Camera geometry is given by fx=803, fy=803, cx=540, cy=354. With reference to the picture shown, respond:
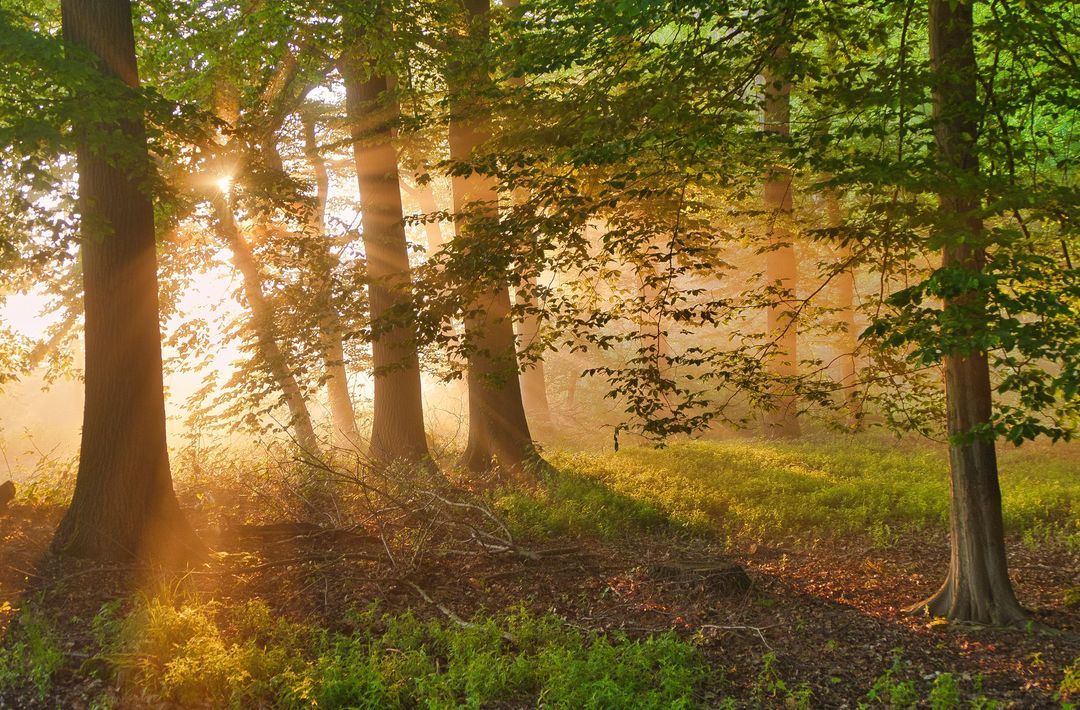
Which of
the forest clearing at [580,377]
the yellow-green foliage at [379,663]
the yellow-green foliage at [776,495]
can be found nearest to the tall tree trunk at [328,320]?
the forest clearing at [580,377]

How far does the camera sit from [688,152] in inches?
291

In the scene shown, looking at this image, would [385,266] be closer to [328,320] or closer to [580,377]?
[328,320]

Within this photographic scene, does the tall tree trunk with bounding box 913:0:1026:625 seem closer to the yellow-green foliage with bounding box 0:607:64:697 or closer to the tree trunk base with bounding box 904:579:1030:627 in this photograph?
the tree trunk base with bounding box 904:579:1030:627

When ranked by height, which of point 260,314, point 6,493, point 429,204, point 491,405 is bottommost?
point 6,493

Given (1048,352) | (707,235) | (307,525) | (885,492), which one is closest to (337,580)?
(307,525)

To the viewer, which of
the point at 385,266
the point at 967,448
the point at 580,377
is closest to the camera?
the point at 967,448

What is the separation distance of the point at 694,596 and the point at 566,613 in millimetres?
1352

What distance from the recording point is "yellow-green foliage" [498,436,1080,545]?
440 inches

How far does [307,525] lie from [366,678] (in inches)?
167

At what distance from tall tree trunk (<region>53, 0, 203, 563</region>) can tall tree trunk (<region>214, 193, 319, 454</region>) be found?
2.72m

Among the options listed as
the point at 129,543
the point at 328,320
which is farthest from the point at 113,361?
the point at 328,320

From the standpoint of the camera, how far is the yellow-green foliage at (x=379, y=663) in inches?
221

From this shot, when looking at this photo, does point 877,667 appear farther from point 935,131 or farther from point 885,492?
point 885,492

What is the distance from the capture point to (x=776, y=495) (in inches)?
497
